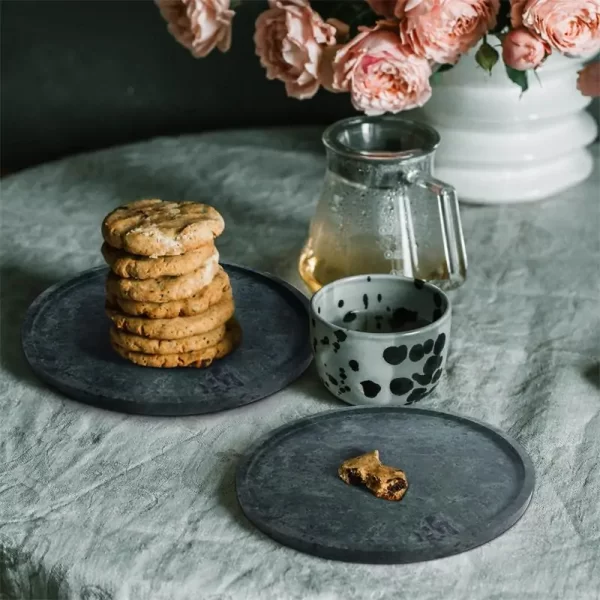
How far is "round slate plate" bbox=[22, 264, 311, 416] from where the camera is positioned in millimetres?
875

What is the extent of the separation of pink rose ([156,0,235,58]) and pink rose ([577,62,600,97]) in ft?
1.12

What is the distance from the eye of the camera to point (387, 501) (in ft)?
2.48

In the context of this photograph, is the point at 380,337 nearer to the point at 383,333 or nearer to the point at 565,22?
the point at 383,333

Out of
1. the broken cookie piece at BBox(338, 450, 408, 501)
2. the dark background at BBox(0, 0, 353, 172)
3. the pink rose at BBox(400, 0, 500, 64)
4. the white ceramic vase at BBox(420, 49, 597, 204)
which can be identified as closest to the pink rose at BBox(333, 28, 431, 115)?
the pink rose at BBox(400, 0, 500, 64)

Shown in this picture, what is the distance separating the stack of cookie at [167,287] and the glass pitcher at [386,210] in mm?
142

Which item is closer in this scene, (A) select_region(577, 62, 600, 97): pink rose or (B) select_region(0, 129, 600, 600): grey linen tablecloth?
(B) select_region(0, 129, 600, 600): grey linen tablecloth

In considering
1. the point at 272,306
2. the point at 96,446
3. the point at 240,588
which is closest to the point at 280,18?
the point at 272,306

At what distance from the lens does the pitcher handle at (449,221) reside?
0.98 m

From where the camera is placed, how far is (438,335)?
0.86m

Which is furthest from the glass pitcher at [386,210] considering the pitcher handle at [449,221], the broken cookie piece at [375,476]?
the broken cookie piece at [375,476]

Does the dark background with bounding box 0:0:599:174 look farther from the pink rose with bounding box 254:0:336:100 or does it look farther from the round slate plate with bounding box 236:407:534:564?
the round slate plate with bounding box 236:407:534:564

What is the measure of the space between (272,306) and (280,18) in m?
0.26

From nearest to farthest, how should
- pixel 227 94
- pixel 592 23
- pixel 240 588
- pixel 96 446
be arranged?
1. pixel 240 588
2. pixel 96 446
3. pixel 592 23
4. pixel 227 94

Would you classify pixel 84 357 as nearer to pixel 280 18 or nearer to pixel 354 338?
pixel 354 338
